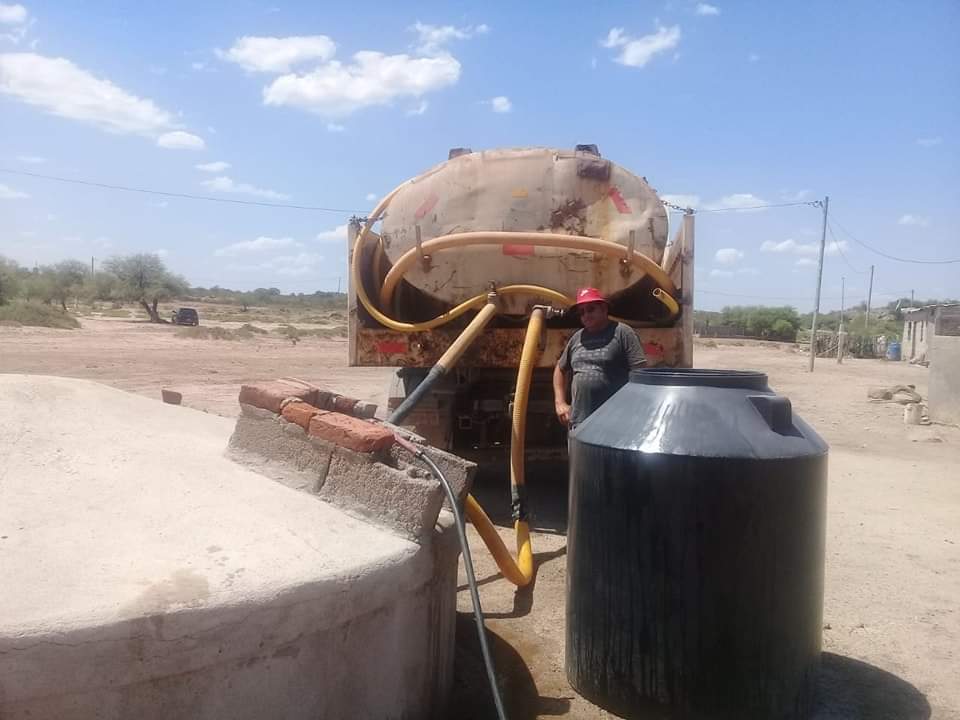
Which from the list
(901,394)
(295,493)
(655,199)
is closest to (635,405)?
(295,493)

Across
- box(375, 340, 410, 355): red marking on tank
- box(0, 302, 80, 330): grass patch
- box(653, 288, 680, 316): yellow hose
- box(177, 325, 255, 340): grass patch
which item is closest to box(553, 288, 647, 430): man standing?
box(653, 288, 680, 316): yellow hose

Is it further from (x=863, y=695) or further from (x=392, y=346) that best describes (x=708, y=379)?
(x=392, y=346)

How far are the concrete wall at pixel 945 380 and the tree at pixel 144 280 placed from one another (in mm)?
45333

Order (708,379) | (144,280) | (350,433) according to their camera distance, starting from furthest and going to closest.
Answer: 1. (144,280)
2. (350,433)
3. (708,379)

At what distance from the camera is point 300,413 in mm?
3598

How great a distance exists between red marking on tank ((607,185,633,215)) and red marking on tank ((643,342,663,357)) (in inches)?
39.5

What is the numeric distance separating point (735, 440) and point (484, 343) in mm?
3468

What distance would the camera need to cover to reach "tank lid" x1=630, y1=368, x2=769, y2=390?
320 cm

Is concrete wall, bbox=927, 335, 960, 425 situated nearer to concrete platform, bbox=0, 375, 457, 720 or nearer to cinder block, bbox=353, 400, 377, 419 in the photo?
cinder block, bbox=353, 400, 377, 419

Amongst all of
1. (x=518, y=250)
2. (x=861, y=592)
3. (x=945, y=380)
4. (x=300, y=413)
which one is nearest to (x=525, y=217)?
(x=518, y=250)

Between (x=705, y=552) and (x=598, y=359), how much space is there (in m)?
2.07

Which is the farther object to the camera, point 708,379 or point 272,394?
point 272,394

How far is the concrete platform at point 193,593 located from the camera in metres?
2.32

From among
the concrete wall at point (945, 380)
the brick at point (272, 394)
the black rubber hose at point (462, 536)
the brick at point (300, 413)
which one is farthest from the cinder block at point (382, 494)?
the concrete wall at point (945, 380)
